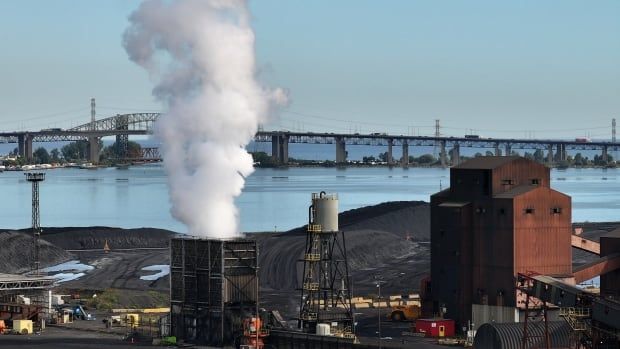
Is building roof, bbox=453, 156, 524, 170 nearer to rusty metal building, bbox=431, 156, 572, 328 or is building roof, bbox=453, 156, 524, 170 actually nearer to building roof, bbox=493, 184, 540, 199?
rusty metal building, bbox=431, 156, 572, 328

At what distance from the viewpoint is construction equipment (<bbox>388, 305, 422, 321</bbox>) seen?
85.4m

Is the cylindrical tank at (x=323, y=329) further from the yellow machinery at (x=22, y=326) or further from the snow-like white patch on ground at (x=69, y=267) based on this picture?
the snow-like white patch on ground at (x=69, y=267)

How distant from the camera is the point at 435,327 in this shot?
78438mm

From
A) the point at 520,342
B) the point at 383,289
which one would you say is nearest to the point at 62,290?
the point at 383,289

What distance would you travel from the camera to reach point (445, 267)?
3300 inches

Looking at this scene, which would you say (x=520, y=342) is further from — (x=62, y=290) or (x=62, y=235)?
(x=62, y=235)

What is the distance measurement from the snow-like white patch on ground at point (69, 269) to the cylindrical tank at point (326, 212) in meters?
38.0

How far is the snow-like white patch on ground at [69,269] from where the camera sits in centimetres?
11288

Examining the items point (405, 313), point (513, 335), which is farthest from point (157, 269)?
point (513, 335)

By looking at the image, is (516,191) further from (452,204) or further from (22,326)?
(22,326)

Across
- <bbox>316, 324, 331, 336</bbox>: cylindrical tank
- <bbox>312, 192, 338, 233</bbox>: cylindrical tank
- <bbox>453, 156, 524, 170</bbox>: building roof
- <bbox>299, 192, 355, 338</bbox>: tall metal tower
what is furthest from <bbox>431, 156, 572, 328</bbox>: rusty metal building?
<bbox>316, 324, 331, 336</bbox>: cylindrical tank

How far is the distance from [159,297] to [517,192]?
26708 millimetres

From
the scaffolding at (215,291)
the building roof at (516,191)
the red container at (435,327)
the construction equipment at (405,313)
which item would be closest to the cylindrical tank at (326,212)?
the scaffolding at (215,291)

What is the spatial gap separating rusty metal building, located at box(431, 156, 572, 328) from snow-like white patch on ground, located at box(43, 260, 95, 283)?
1453 inches
